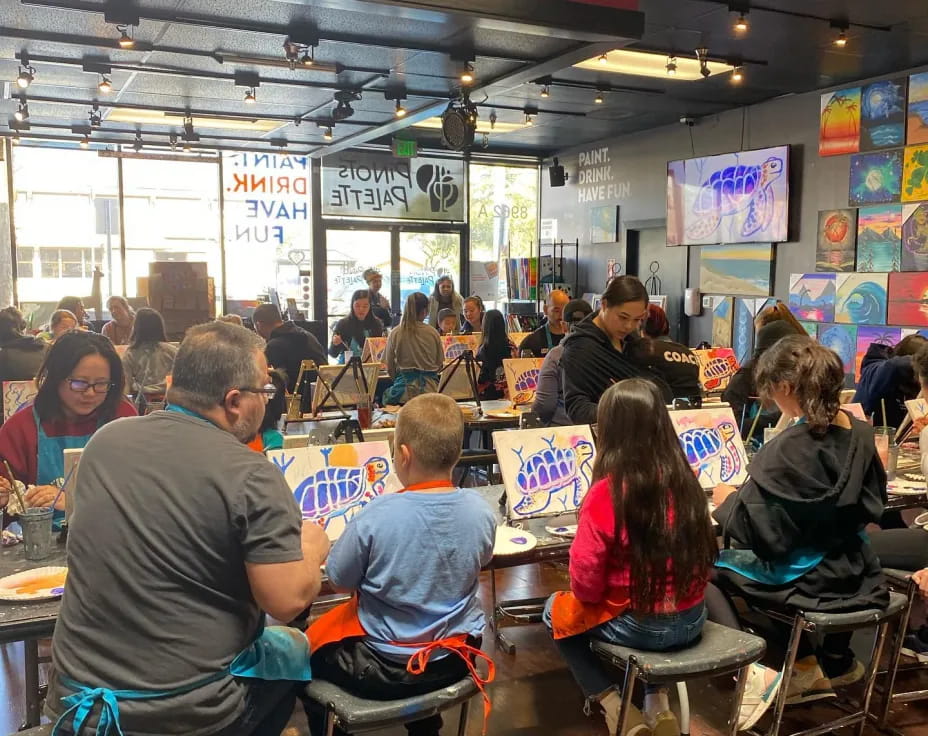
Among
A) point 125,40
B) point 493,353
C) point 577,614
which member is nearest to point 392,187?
point 493,353

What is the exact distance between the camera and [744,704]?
278 centimetres

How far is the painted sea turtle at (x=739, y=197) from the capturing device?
8602mm

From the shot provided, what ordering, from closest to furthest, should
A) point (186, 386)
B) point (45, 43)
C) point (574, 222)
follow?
point (186, 386)
point (45, 43)
point (574, 222)

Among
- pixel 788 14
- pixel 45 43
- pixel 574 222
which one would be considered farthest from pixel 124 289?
pixel 788 14

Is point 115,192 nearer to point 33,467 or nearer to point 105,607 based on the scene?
point 33,467

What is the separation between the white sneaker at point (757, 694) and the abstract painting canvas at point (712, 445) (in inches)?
26.7

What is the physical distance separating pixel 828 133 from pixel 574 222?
14.6ft

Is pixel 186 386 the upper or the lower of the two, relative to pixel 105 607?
upper

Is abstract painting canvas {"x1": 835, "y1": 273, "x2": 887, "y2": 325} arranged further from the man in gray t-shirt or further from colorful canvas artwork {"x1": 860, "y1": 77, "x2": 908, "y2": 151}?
the man in gray t-shirt

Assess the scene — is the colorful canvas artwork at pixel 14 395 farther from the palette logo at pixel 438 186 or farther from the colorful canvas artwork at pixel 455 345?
the palette logo at pixel 438 186

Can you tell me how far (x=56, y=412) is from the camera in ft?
9.45

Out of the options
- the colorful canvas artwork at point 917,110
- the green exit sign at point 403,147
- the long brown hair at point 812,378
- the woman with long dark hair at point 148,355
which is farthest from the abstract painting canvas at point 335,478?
the green exit sign at point 403,147

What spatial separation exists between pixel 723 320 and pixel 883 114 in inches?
104

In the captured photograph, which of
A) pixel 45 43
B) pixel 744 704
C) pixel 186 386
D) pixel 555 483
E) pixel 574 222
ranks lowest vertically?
pixel 744 704
